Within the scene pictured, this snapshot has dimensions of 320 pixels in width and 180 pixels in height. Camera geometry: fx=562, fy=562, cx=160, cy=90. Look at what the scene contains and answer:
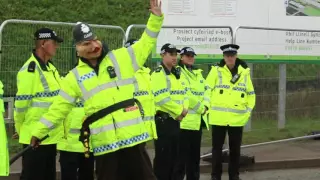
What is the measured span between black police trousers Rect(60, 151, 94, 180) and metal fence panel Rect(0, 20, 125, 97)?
2.86m

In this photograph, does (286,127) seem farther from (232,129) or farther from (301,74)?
(232,129)

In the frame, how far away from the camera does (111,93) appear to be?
508 cm

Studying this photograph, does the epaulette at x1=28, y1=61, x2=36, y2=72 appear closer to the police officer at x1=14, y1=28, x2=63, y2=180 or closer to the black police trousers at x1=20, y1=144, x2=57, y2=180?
the police officer at x1=14, y1=28, x2=63, y2=180

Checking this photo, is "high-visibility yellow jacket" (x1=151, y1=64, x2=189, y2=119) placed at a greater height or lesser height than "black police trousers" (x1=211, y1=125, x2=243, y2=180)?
greater

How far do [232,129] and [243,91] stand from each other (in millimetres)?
618

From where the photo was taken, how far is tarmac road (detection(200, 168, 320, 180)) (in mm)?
9482

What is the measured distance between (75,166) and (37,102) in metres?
1.13

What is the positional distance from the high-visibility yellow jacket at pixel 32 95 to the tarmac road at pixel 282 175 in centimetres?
385

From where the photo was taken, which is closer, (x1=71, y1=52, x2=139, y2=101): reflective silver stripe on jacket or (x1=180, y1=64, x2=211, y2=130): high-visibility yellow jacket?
(x1=71, y1=52, x2=139, y2=101): reflective silver stripe on jacket

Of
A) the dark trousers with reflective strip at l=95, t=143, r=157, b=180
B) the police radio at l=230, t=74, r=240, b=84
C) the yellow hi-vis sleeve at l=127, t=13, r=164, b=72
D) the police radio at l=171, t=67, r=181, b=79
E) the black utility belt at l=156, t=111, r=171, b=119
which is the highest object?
the yellow hi-vis sleeve at l=127, t=13, r=164, b=72

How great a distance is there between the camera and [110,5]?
56.2 feet

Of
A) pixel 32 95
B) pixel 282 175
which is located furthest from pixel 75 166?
pixel 282 175

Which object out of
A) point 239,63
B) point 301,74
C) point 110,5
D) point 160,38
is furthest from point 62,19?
point 239,63

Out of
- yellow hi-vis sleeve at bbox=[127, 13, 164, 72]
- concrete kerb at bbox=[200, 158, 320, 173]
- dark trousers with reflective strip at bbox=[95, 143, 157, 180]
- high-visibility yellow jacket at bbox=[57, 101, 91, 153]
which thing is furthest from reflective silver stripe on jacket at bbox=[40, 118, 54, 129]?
concrete kerb at bbox=[200, 158, 320, 173]
